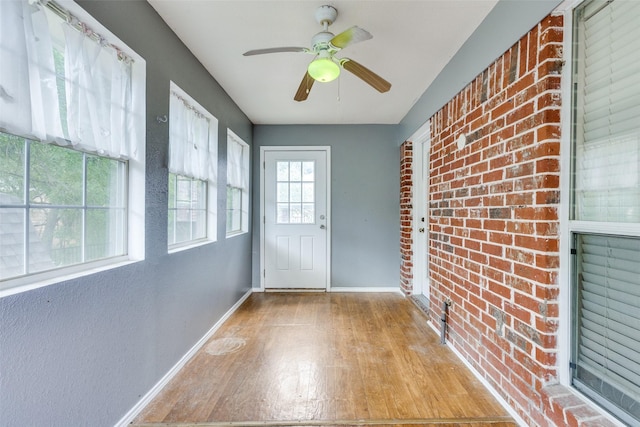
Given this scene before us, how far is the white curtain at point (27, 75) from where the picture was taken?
1.01 metres

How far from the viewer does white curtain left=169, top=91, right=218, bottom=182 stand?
2.09 m

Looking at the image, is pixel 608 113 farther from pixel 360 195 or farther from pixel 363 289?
pixel 363 289

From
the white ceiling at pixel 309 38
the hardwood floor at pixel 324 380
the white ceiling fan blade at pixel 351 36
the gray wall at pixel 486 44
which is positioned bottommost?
the hardwood floor at pixel 324 380

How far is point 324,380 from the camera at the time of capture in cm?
191

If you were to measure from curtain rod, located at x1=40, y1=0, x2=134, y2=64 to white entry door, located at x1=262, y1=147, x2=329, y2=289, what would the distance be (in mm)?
2515

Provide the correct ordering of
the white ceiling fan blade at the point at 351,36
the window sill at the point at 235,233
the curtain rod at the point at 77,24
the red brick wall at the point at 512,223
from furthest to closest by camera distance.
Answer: the window sill at the point at 235,233 → the white ceiling fan blade at the point at 351,36 → the red brick wall at the point at 512,223 → the curtain rod at the point at 77,24

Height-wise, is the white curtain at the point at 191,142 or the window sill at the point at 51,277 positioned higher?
the white curtain at the point at 191,142

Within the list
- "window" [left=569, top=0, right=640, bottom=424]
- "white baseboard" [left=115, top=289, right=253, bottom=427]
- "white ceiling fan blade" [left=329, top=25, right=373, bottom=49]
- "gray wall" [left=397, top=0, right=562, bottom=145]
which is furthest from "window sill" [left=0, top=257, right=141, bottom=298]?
"gray wall" [left=397, top=0, right=562, bottom=145]

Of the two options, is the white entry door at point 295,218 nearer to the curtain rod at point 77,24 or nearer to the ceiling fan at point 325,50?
the ceiling fan at point 325,50

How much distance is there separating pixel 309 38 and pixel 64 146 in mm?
1564

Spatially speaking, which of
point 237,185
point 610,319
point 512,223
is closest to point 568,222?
point 512,223

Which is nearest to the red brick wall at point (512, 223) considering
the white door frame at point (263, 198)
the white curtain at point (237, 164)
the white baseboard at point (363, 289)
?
the white baseboard at point (363, 289)

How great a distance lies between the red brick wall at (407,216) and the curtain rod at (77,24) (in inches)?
122

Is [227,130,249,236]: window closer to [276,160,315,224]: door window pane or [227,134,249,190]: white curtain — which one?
[227,134,249,190]: white curtain
